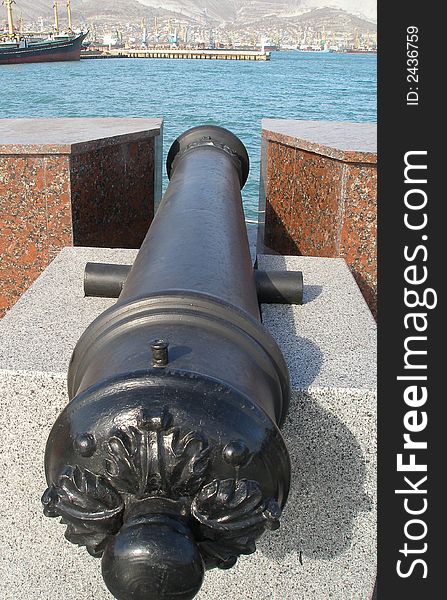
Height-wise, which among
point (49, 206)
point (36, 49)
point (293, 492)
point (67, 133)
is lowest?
point (293, 492)

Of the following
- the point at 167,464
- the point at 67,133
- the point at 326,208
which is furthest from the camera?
the point at 67,133

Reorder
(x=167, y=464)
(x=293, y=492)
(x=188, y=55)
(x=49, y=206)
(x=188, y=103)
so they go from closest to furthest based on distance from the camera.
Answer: (x=167, y=464) < (x=293, y=492) < (x=49, y=206) < (x=188, y=103) < (x=188, y=55)

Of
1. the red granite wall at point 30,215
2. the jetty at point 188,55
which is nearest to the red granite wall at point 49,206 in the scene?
the red granite wall at point 30,215

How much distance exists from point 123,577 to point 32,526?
1373 mm

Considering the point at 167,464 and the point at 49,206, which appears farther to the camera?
the point at 49,206

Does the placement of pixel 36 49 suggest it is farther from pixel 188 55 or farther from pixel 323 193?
pixel 323 193

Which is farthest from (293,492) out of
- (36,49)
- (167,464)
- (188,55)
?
(188,55)

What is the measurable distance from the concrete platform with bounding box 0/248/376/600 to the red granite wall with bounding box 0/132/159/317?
5.87 feet

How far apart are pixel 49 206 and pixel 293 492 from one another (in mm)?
2593

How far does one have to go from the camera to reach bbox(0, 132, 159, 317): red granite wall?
453cm

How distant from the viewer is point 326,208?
4820mm

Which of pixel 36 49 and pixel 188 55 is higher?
pixel 188 55

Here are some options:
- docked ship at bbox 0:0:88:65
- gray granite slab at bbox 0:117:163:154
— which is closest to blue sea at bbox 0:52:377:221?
gray granite slab at bbox 0:117:163:154

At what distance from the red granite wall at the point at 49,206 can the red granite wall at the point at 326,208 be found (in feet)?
4.02
